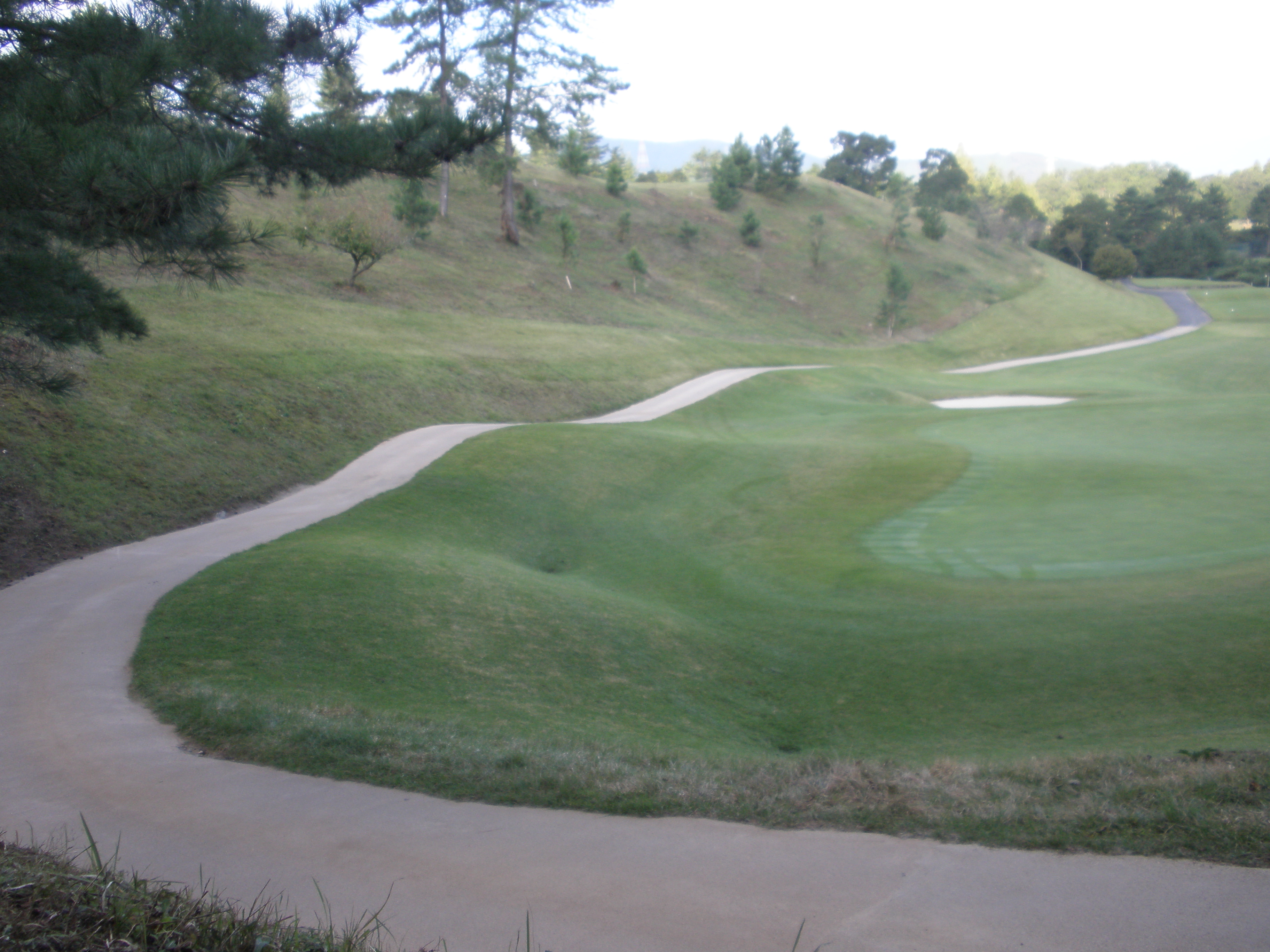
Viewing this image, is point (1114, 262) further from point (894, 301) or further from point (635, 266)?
point (635, 266)

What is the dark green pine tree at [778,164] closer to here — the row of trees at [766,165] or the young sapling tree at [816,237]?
the row of trees at [766,165]

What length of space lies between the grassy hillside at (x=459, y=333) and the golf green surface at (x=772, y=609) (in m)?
4.26

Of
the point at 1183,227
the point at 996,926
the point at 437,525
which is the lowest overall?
the point at 437,525

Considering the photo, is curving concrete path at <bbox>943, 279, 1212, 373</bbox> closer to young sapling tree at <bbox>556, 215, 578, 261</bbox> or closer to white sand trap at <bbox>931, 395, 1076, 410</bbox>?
white sand trap at <bbox>931, 395, 1076, 410</bbox>

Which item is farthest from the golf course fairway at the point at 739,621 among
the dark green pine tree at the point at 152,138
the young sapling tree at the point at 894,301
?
the young sapling tree at the point at 894,301

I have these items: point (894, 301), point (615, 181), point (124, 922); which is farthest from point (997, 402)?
point (615, 181)

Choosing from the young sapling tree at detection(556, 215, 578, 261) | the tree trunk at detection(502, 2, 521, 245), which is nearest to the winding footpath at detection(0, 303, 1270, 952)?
the tree trunk at detection(502, 2, 521, 245)

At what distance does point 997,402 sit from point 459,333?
22.5 meters

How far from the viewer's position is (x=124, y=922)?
274 centimetres

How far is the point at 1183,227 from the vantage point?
305 feet

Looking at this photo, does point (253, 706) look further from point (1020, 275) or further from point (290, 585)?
point (1020, 275)

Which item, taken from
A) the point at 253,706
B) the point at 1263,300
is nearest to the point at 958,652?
the point at 253,706

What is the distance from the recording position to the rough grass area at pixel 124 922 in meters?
2.62

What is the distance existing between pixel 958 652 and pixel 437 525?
29.5ft
